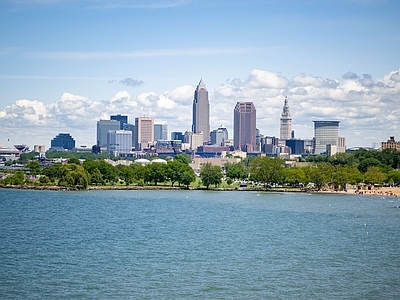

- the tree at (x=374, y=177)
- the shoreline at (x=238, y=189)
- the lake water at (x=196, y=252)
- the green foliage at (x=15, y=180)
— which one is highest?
the tree at (x=374, y=177)

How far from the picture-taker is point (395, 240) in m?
46.5

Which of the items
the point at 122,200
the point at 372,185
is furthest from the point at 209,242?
the point at 372,185

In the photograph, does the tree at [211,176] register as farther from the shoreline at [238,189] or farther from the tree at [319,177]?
the tree at [319,177]

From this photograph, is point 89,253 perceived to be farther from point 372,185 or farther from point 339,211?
point 372,185

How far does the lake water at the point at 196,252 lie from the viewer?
3003 cm

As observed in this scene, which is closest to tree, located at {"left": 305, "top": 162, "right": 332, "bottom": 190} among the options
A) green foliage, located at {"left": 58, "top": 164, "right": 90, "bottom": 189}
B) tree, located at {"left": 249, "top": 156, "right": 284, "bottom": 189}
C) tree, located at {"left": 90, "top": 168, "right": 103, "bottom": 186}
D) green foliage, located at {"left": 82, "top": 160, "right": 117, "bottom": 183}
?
tree, located at {"left": 249, "top": 156, "right": 284, "bottom": 189}

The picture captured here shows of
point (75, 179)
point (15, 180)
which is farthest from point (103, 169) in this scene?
point (15, 180)

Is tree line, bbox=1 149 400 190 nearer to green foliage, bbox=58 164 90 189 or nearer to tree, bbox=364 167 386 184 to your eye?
tree, bbox=364 167 386 184

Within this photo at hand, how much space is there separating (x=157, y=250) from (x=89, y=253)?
4.01 meters

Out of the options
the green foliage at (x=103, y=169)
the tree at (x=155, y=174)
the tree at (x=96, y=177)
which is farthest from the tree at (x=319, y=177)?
the tree at (x=96, y=177)

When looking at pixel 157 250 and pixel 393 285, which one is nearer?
pixel 393 285

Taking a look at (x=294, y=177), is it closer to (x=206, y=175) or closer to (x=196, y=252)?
(x=206, y=175)

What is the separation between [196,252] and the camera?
39562mm

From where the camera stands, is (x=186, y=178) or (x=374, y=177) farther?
(x=374, y=177)
